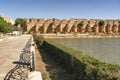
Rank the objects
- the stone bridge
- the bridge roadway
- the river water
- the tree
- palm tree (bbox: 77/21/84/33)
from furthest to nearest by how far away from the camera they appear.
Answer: the tree → palm tree (bbox: 77/21/84/33) → the stone bridge → the river water → the bridge roadway

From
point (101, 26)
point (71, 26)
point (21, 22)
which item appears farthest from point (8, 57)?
point (101, 26)

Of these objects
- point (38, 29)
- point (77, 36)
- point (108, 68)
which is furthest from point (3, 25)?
point (108, 68)

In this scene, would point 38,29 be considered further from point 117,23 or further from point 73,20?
point 117,23

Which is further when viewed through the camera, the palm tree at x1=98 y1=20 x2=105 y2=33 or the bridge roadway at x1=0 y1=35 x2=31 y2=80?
the palm tree at x1=98 y1=20 x2=105 y2=33

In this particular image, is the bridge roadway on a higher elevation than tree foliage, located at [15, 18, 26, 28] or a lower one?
A: lower

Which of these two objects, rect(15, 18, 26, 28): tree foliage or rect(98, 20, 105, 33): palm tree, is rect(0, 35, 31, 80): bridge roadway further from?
rect(98, 20, 105, 33): palm tree

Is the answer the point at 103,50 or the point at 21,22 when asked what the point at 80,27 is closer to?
the point at 21,22

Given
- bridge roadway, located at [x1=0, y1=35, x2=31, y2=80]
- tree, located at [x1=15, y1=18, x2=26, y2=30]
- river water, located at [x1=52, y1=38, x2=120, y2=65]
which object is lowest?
river water, located at [x1=52, y1=38, x2=120, y2=65]

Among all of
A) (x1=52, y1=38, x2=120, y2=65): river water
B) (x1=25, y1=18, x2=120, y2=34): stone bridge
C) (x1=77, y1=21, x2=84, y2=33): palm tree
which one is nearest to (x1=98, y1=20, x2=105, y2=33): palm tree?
(x1=25, y1=18, x2=120, y2=34): stone bridge

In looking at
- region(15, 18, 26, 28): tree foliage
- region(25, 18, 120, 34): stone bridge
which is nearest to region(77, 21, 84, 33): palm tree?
region(25, 18, 120, 34): stone bridge

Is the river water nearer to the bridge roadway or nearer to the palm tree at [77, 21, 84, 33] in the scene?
the bridge roadway

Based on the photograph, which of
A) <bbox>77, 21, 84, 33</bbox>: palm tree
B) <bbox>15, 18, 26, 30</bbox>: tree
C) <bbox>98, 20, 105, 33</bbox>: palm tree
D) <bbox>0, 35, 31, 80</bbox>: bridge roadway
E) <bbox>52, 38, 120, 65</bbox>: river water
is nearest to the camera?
<bbox>0, 35, 31, 80</bbox>: bridge roadway

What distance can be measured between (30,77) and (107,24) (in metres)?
106

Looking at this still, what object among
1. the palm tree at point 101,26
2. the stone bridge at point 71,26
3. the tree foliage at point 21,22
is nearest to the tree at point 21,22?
the tree foliage at point 21,22
